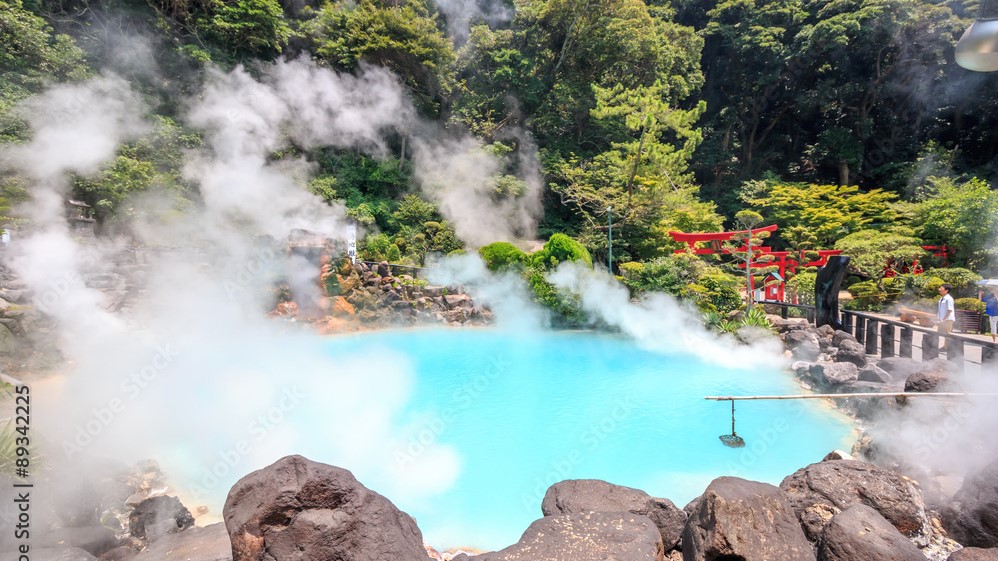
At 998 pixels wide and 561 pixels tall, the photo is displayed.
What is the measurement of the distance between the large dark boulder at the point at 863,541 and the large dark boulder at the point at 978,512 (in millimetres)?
1275

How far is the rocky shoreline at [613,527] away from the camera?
239 centimetres

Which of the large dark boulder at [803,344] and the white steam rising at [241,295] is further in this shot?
the large dark boulder at [803,344]

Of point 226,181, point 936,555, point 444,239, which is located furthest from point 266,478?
point 226,181

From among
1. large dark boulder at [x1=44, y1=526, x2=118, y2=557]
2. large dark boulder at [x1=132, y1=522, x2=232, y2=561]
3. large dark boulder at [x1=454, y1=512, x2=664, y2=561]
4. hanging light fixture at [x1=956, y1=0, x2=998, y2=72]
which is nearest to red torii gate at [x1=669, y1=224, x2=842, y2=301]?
hanging light fixture at [x1=956, y1=0, x2=998, y2=72]

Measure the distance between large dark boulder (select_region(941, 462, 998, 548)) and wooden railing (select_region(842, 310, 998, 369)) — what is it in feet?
11.2

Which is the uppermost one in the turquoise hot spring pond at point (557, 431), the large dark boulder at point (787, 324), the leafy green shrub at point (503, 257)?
the leafy green shrub at point (503, 257)

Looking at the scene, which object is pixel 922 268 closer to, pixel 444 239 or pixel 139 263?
pixel 444 239

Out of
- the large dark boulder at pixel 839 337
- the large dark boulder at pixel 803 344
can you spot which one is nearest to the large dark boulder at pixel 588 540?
the large dark boulder at pixel 803 344

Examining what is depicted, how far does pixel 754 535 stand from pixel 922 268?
1571 cm

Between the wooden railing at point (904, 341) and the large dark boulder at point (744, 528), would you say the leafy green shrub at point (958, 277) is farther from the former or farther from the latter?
the large dark boulder at point (744, 528)

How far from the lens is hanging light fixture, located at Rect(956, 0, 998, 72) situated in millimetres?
1806

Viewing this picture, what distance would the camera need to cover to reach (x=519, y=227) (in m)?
17.6

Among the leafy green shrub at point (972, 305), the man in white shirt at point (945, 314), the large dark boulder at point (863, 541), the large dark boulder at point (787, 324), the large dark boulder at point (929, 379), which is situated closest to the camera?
the large dark boulder at point (863, 541)

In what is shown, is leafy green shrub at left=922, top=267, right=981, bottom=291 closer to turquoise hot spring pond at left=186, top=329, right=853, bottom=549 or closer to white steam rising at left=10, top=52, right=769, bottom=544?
white steam rising at left=10, top=52, right=769, bottom=544
